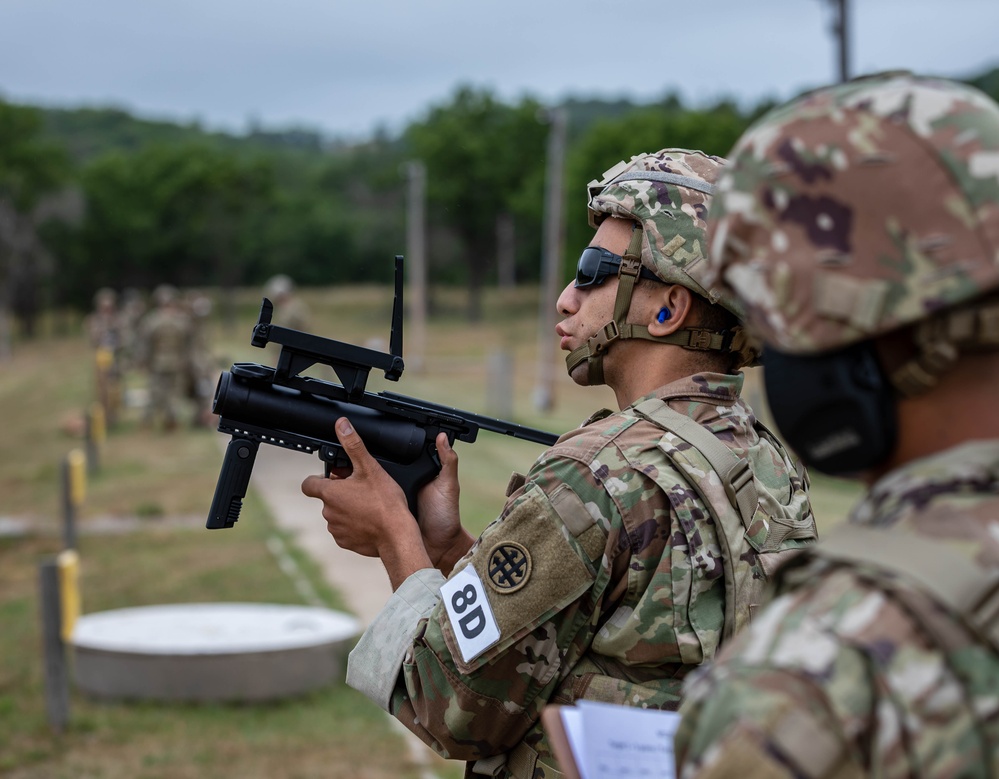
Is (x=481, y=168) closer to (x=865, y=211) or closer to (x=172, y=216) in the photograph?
(x=172, y=216)

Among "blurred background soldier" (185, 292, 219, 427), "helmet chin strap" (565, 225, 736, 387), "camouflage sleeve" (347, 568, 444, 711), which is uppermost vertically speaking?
"helmet chin strap" (565, 225, 736, 387)

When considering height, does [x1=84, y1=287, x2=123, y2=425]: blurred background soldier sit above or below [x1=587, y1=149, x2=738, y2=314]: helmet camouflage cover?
below

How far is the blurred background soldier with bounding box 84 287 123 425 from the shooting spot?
23.6 meters

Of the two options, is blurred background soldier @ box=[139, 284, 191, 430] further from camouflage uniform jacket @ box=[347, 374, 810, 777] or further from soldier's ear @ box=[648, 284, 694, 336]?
camouflage uniform jacket @ box=[347, 374, 810, 777]

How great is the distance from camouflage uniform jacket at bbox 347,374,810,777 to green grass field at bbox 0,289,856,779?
91 centimetres

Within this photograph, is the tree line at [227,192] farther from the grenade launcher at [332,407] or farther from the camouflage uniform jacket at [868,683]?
the camouflage uniform jacket at [868,683]

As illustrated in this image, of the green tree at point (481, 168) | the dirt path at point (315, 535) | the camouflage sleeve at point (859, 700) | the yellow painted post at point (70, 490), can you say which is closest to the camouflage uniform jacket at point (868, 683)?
the camouflage sleeve at point (859, 700)

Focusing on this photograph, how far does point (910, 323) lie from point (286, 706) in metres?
6.94

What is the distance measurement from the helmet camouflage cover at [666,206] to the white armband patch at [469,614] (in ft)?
A: 2.73

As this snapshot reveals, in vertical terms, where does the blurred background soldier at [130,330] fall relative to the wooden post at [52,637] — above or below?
below

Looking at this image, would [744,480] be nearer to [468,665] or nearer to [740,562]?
[740,562]

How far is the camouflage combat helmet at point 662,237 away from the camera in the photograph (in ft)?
8.91

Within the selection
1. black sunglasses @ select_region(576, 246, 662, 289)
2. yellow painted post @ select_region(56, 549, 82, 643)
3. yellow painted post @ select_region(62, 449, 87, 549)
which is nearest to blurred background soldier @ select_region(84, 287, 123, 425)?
yellow painted post @ select_region(62, 449, 87, 549)

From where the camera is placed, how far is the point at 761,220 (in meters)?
1.55
